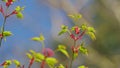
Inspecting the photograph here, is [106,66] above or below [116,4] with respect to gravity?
below

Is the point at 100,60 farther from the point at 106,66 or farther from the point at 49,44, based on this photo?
the point at 49,44

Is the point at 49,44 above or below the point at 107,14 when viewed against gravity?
below

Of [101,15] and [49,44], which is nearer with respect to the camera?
[49,44]

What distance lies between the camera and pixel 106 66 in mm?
10930

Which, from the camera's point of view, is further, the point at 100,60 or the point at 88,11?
the point at 88,11

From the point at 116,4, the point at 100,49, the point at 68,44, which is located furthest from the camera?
the point at 116,4

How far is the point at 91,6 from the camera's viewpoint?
483 inches

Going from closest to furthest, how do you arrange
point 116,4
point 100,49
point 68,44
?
point 68,44, point 100,49, point 116,4

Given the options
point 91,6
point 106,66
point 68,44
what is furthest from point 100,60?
point 91,6

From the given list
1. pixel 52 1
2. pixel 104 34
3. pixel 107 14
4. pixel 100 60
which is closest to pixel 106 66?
pixel 100 60

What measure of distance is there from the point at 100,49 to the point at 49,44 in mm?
1574

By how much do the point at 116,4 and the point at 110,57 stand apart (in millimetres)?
1843

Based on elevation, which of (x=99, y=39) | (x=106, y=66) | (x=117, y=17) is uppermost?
(x=117, y=17)

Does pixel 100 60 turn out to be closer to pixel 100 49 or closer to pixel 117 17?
pixel 100 49
